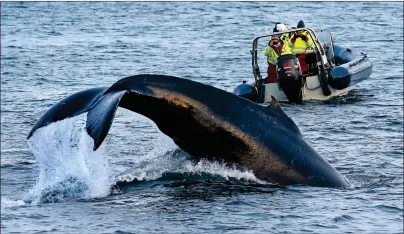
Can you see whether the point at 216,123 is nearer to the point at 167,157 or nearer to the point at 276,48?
the point at 167,157

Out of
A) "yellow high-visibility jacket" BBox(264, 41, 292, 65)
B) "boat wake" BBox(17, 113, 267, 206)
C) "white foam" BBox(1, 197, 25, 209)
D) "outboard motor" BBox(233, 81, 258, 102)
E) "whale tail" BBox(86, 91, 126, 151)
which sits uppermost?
"whale tail" BBox(86, 91, 126, 151)

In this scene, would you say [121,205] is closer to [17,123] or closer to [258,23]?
[17,123]

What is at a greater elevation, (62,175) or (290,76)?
(290,76)

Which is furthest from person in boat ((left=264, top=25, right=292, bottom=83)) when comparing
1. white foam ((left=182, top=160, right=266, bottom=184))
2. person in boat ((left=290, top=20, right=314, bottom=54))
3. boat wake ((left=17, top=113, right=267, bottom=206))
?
white foam ((left=182, top=160, right=266, bottom=184))

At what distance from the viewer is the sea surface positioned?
10.7 meters

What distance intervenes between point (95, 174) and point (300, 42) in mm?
11766

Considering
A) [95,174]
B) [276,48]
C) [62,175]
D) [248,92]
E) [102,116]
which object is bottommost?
[248,92]

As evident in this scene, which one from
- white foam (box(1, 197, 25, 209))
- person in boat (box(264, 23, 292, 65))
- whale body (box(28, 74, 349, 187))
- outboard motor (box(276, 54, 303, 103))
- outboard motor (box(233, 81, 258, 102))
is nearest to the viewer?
whale body (box(28, 74, 349, 187))

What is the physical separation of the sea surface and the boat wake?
0.07 ft

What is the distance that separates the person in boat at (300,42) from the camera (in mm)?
23203

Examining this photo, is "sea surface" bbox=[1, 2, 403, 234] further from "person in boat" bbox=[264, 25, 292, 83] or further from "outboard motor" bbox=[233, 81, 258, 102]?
"person in boat" bbox=[264, 25, 292, 83]

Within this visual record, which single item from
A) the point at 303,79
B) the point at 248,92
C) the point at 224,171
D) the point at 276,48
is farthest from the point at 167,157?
the point at 303,79

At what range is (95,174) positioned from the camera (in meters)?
12.5

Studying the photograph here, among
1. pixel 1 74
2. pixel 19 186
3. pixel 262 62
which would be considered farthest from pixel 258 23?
pixel 19 186
